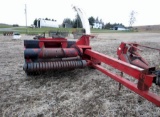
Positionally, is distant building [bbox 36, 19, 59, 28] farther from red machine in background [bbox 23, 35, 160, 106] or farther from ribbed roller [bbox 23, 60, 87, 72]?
ribbed roller [bbox 23, 60, 87, 72]

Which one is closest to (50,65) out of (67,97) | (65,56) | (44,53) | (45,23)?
(44,53)

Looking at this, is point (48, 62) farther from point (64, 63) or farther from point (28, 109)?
point (28, 109)

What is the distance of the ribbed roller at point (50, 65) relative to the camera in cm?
319

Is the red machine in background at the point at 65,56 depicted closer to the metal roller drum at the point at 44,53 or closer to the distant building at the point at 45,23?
the metal roller drum at the point at 44,53

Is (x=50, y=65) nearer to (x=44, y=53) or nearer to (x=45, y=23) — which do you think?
(x=44, y=53)

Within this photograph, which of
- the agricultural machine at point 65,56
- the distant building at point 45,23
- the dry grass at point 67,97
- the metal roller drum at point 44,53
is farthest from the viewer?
the distant building at point 45,23

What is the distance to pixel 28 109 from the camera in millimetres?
2322

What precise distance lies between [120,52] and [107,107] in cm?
186

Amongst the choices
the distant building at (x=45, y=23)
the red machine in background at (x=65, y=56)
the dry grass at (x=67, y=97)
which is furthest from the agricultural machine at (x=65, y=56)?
the distant building at (x=45, y=23)

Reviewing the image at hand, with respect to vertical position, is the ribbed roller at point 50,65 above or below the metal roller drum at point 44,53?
below

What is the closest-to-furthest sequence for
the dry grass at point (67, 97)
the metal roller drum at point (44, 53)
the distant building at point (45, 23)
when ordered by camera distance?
the dry grass at point (67, 97) → the metal roller drum at point (44, 53) → the distant building at point (45, 23)

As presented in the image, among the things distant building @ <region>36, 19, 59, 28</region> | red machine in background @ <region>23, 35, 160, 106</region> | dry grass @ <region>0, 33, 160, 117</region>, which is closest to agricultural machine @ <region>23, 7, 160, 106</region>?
red machine in background @ <region>23, 35, 160, 106</region>

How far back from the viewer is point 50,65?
329cm

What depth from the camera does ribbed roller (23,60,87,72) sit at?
319 cm
